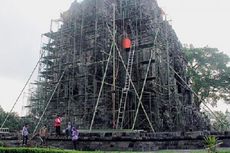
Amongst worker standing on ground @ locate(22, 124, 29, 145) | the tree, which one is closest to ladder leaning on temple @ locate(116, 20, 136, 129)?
worker standing on ground @ locate(22, 124, 29, 145)

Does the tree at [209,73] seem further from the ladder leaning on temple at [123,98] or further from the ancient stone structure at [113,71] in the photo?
the ladder leaning on temple at [123,98]

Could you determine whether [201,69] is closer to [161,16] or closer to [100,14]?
[161,16]

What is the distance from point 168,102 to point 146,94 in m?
1.84

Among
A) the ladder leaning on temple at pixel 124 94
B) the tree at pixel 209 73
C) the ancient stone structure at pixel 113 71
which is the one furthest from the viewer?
the tree at pixel 209 73

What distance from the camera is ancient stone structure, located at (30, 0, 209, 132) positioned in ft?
77.2

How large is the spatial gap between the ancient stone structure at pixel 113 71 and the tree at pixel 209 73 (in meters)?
5.95

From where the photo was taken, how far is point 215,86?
3438 cm

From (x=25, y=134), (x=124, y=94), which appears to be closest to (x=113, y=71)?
(x=124, y=94)

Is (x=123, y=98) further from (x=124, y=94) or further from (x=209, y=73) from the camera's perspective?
(x=209, y=73)

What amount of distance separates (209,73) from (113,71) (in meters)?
15.8

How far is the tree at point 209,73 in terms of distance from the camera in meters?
34.1

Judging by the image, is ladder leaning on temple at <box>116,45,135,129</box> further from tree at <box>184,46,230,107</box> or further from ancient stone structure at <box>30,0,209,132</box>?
tree at <box>184,46,230,107</box>

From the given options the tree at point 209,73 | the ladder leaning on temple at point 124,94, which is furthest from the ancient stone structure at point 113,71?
the tree at point 209,73

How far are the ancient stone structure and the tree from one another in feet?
19.5
